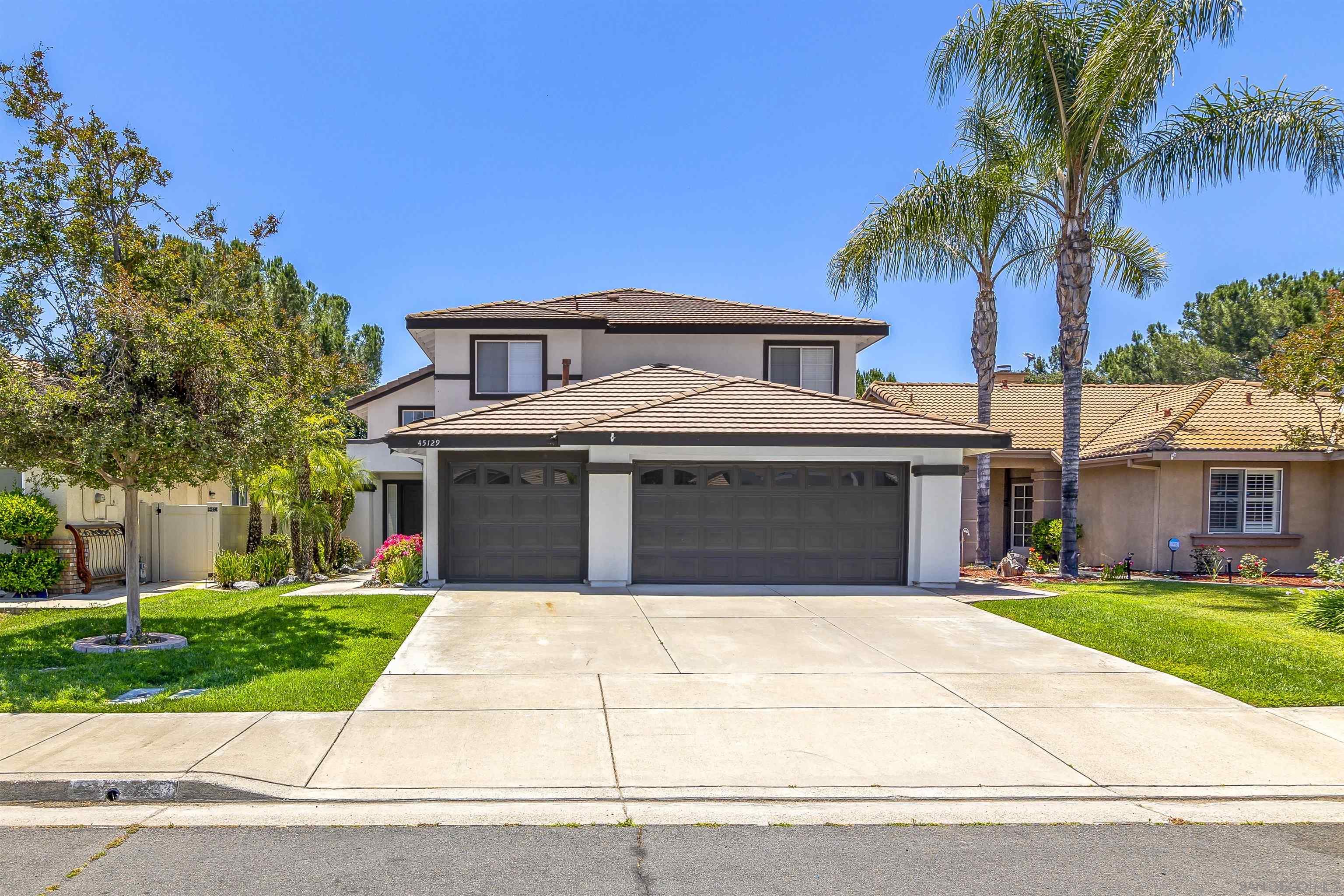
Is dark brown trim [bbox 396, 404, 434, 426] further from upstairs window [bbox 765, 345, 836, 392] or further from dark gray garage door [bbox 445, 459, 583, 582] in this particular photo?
upstairs window [bbox 765, 345, 836, 392]

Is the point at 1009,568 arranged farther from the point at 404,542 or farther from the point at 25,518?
the point at 25,518

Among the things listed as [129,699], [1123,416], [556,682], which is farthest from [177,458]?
[1123,416]

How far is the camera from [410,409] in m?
23.3

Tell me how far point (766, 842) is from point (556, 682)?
3.73 m

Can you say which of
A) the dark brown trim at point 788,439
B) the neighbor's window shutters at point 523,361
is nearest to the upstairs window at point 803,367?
the neighbor's window shutters at point 523,361

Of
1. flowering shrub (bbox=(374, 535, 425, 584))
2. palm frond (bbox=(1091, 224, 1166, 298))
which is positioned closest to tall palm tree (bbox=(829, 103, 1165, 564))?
palm frond (bbox=(1091, 224, 1166, 298))

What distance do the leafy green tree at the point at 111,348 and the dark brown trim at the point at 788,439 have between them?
4.80 metres

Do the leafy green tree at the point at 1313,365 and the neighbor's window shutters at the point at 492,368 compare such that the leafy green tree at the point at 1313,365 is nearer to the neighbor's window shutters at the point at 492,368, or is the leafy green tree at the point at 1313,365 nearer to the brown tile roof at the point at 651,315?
the brown tile roof at the point at 651,315

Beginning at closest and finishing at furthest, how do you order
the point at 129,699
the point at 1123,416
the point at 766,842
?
the point at 766,842
the point at 129,699
the point at 1123,416

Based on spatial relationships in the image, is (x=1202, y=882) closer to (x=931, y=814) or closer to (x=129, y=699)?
(x=931, y=814)

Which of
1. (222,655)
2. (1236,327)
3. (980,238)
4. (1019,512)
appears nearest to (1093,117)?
(980,238)

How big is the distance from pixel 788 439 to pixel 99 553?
41.8ft

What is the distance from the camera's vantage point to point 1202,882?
4551mm

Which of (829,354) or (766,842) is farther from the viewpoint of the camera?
(829,354)
